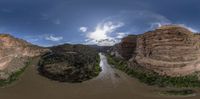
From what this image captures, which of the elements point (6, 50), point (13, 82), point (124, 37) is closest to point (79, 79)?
point (13, 82)

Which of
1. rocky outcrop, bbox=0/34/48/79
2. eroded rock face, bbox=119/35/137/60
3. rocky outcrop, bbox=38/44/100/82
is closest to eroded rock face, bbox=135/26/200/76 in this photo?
rocky outcrop, bbox=38/44/100/82

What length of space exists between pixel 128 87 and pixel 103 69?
31.5ft

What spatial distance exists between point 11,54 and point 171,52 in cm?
2197

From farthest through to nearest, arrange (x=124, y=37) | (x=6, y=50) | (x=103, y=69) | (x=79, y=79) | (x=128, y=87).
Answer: (x=124, y=37)
(x=103, y=69)
(x=6, y=50)
(x=79, y=79)
(x=128, y=87)

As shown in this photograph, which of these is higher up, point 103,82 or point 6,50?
point 6,50

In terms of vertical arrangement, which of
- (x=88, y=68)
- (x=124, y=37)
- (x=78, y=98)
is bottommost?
(x=78, y=98)

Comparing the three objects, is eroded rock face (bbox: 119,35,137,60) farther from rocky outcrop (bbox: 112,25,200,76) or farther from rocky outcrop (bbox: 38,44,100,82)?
rocky outcrop (bbox: 112,25,200,76)

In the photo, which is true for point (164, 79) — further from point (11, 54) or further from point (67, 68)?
point (11, 54)

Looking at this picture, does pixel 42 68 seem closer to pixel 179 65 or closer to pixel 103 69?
pixel 103 69

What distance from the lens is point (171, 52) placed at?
1590 inches

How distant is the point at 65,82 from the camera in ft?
129

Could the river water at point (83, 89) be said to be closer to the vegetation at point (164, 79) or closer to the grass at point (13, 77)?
the grass at point (13, 77)

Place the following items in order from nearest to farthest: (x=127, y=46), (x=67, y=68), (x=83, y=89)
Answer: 1. (x=83, y=89)
2. (x=67, y=68)
3. (x=127, y=46)

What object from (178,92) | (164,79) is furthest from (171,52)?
(178,92)
